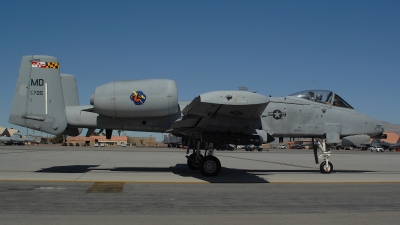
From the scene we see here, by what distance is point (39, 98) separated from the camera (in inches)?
514

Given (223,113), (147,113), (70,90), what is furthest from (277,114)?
(70,90)

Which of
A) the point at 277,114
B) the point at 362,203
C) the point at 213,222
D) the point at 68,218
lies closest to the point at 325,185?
the point at 362,203

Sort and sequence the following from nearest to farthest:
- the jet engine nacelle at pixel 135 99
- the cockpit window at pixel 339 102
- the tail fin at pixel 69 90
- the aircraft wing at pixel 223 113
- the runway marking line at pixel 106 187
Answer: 1. the runway marking line at pixel 106 187
2. the aircraft wing at pixel 223 113
3. the jet engine nacelle at pixel 135 99
4. the cockpit window at pixel 339 102
5. the tail fin at pixel 69 90

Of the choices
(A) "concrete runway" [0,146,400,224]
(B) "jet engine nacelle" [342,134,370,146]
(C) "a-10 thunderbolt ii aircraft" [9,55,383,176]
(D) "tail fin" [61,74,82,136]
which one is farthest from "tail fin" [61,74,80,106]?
(B) "jet engine nacelle" [342,134,370,146]

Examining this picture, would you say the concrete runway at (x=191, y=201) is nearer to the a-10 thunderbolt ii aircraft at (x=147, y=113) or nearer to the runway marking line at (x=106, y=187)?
the runway marking line at (x=106, y=187)

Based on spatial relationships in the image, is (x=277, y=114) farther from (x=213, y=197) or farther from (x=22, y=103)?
(x=22, y=103)

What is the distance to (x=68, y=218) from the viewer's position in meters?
6.25

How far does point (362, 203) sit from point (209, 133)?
593cm

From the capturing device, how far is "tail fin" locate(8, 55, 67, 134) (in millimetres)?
12945

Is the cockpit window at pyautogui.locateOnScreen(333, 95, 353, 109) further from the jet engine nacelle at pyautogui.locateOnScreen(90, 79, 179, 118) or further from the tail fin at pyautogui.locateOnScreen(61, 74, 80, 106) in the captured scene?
the tail fin at pyautogui.locateOnScreen(61, 74, 80, 106)

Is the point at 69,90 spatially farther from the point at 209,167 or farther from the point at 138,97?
the point at 209,167

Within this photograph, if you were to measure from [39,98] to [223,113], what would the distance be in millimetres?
6639

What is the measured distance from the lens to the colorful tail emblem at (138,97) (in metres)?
12.6

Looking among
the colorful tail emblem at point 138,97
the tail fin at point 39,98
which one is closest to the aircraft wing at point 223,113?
the colorful tail emblem at point 138,97
